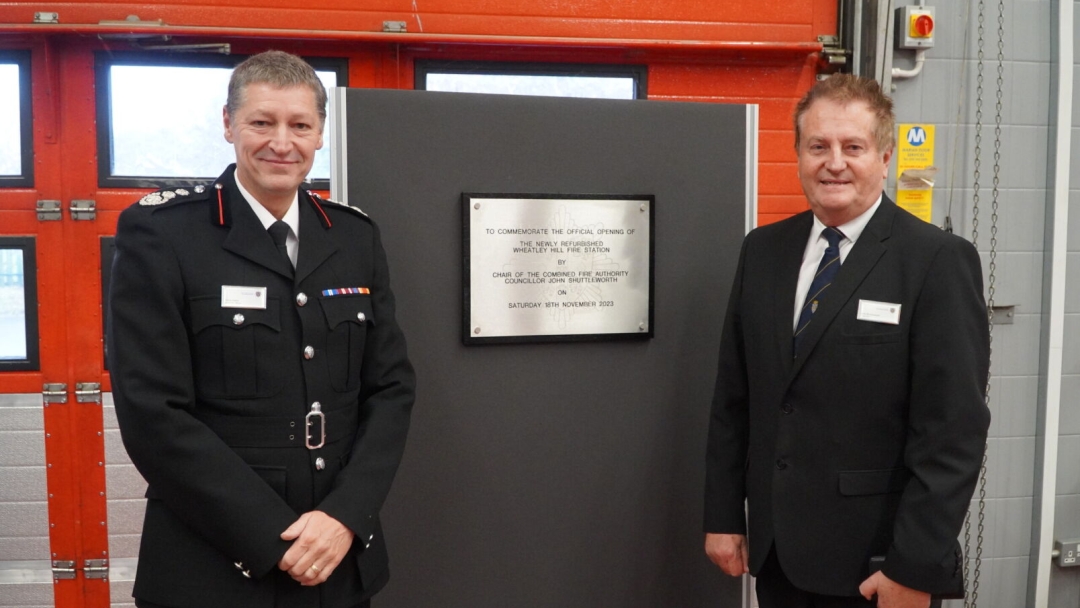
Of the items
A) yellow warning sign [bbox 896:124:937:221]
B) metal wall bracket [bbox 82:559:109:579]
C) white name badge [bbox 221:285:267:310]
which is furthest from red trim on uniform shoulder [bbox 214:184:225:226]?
yellow warning sign [bbox 896:124:937:221]

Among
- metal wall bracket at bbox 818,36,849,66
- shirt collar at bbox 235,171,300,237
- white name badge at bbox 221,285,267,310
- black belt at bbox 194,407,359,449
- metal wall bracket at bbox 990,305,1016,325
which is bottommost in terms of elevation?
black belt at bbox 194,407,359,449

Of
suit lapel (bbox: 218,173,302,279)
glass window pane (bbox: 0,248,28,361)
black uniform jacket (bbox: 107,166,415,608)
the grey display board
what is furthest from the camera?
glass window pane (bbox: 0,248,28,361)

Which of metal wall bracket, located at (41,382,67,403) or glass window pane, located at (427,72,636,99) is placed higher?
glass window pane, located at (427,72,636,99)

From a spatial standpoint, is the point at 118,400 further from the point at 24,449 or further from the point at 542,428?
the point at 24,449

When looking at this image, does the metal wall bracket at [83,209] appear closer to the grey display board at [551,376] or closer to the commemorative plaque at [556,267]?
the grey display board at [551,376]

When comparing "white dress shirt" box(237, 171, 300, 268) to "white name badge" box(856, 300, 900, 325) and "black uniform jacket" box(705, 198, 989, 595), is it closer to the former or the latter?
"black uniform jacket" box(705, 198, 989, 595)

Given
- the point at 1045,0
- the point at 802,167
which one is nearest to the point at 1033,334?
the point at 1045,0

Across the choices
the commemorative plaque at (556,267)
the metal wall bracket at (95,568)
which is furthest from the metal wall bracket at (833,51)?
the metal wall bracket at (95,568)

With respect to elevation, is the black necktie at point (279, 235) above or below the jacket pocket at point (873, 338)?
above

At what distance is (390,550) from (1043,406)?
9.73 ft

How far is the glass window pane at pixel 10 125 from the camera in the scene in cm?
328

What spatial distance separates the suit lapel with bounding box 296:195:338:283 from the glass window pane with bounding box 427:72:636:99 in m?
1.99

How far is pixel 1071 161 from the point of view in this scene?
3.40m

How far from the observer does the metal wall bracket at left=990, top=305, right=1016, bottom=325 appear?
3412 millimetres
